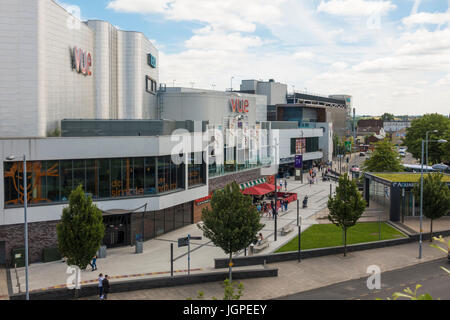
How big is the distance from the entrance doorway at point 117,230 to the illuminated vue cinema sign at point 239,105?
25441 mm

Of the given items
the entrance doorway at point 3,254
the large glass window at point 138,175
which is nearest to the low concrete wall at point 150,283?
the entrance doorway at point 3,254

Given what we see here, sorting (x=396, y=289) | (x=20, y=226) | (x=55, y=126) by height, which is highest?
(x=55, y=126)

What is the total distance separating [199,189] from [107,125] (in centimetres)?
1022

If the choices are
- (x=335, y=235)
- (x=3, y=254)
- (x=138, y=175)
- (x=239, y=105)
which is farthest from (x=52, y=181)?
(x=239, y=105)

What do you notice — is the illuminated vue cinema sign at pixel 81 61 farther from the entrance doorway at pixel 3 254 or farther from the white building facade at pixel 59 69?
the entrance doorway at pixel 3 254

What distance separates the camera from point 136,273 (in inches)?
1052

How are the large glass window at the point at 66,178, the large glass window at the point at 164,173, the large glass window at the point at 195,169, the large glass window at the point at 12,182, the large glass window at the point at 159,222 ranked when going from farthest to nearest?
the large glass window at the point at 195,169
the large glass window at the point at 159,222
the large glass window at the point at 164,173
the large glass window at the point at 66,178
the large glass window at the point at 12,182

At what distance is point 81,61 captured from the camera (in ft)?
119

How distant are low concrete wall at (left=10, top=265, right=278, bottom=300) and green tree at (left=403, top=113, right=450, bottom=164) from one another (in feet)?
192

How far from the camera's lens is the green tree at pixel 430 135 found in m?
77.4

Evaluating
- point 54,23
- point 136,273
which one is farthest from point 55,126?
point 136,273

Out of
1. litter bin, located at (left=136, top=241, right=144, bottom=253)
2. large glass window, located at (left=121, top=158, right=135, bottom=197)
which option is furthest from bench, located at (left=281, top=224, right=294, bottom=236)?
large glass window, located at (left=121, top=158, right=135, bottom=197)
